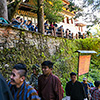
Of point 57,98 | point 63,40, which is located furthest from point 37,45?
point 57,98

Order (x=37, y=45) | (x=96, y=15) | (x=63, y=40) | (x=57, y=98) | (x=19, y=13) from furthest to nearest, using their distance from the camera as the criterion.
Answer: (x=19, y=13), (x=96, y=15), (x=63, y=40), (x=37, y=45), (x=57, y=98)

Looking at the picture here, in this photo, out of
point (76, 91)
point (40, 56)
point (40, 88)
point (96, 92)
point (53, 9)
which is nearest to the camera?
point (40, 88)

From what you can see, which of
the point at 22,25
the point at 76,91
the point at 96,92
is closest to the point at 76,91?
the point at 76,91

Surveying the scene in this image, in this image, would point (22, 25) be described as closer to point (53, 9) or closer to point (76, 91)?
point (53, 9)

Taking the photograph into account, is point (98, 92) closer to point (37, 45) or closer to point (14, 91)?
point (14, 91)

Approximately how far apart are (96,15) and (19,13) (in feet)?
22.2

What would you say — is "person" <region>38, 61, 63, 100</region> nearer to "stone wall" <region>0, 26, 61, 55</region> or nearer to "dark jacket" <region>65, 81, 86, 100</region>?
"dark jacket" <region>65, 81, 86, 100</region>

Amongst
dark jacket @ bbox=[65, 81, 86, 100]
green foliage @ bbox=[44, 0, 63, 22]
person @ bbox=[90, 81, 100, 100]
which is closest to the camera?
dark jacket @ bbox=[65, 81, 86, 100]

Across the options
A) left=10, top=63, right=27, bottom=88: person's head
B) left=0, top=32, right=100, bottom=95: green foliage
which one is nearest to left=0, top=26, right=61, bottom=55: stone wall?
left=0, top=32, right=100, bottom=95: green foliage

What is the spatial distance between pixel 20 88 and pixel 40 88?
3.30ft

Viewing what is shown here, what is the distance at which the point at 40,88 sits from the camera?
3.04 meters

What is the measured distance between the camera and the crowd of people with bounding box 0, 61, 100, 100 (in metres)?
2.03

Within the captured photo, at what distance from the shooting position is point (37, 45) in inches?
273

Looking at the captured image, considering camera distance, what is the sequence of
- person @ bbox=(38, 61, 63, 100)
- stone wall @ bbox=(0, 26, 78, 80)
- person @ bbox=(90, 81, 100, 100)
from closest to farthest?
person @ bbox=(38, 61, 63, 100) < person @ bbox=(90, 81, 100, 100) < stone wall @ bbox=(0, 26, 78, 80)
